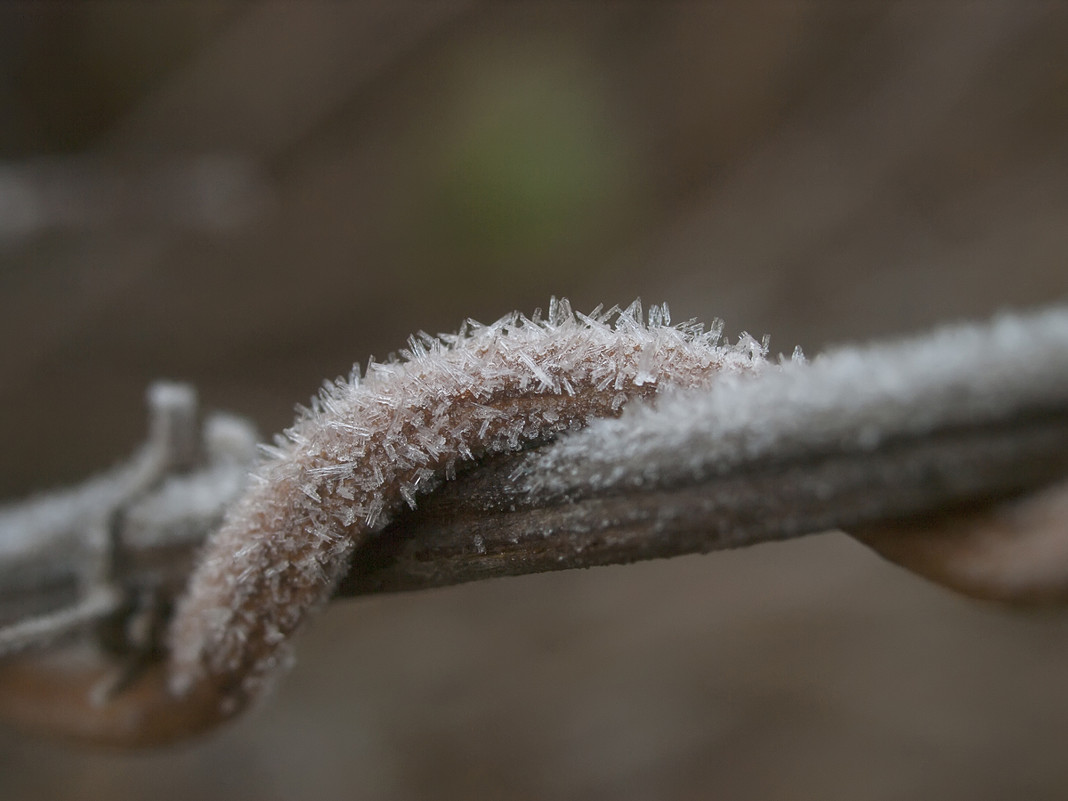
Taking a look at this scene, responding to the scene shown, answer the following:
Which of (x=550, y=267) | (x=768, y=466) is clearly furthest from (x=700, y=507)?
(x=550, y=267)

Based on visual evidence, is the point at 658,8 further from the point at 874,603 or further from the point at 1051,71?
the point at 874,603

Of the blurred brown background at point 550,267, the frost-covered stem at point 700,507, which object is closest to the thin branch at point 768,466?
the frost-covered stem at point 700,507

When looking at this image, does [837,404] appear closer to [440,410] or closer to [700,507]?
[700,507]

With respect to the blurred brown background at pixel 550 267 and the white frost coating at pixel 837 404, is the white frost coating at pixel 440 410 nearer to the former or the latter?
the white frost coating at pixel 837 404

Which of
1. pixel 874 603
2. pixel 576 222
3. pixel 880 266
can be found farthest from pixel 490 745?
pixel 880 266

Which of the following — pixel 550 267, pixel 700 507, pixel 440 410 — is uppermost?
pixel 550 267

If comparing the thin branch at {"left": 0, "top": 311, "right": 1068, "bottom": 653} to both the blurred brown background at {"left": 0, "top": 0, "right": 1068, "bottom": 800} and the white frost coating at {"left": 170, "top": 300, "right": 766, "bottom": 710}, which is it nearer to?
the white frost coating at {"left": 170, "top": 300, "right": 766, "bottom": 710}
